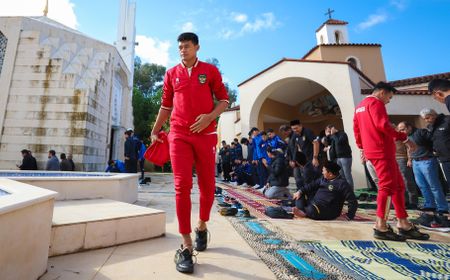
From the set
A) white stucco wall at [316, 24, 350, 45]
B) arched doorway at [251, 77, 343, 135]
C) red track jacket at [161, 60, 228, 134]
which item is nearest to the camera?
red track jacket at [161, 60, 228, 134]

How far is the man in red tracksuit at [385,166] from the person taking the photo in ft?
7.78

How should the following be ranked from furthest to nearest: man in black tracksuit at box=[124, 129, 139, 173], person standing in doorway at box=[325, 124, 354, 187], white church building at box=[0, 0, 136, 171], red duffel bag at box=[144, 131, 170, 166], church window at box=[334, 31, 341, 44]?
church window at box=[334, 31, 341, 44] → white church building at box=[0, 0, 136, 171] → man in black tracksuit at box=[124, 129, 139, 173] → person standing in doorway at box=[325, 124, 354, 187] → red duffel bag at box=[144, 131, 170, 166]

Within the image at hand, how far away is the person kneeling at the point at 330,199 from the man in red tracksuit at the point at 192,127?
2.05 meters

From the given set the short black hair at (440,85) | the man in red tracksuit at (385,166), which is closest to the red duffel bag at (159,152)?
the man in red tracksuit at (385,166)

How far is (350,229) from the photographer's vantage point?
2736 millimetres

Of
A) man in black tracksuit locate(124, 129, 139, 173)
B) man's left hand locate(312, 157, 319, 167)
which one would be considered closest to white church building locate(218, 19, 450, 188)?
man's left hand locate(312, 157, 319, 167)

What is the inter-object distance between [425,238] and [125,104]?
694 inches

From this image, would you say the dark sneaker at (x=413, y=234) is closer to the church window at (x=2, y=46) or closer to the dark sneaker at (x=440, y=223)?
the dark sneaker at (x=440, y=223)

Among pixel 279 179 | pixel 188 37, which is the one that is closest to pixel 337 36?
pixel 279 179

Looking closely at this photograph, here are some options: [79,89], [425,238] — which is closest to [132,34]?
[79,89]

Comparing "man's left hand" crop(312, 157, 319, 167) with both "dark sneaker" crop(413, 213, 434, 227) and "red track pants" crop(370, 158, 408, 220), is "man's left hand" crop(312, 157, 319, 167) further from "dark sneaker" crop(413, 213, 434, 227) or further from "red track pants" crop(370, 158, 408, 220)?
"red track pants" crop(370, 158, 408, 220)

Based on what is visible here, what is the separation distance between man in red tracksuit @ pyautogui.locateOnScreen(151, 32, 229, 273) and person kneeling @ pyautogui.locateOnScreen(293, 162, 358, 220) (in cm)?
205

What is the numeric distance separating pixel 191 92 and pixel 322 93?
1188 cm

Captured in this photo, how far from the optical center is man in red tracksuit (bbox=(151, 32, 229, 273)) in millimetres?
1747
